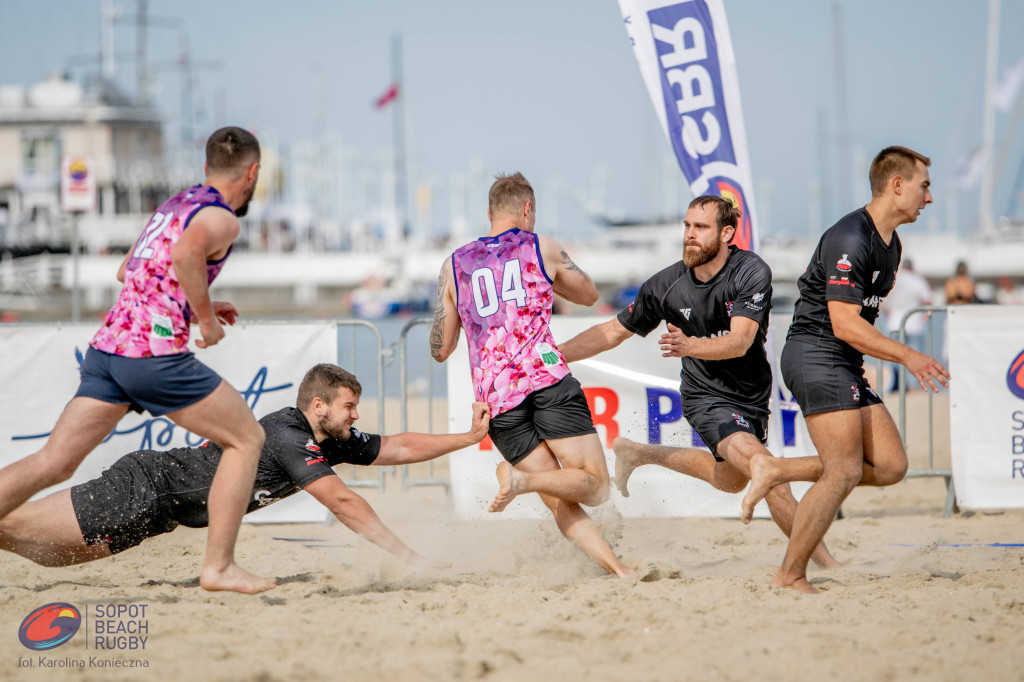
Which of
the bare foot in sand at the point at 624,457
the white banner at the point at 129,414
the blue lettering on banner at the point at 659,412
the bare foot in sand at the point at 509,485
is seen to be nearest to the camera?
the bare foot in sand at the point at 509,485

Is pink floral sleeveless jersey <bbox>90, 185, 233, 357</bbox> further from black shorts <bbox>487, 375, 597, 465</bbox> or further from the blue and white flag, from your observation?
the blue and white flag

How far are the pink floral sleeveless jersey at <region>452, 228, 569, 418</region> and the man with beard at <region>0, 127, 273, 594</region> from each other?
1.14 meters

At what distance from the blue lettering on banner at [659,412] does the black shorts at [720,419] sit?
171cm

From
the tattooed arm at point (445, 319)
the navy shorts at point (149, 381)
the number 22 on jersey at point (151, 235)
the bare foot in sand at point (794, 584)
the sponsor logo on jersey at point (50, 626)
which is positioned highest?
the number 22 on jersey at point (151, 235)

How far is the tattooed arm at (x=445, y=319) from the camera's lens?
4.51m

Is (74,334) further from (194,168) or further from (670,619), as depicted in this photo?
(194,168)

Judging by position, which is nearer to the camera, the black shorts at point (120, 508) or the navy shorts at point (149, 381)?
the navy shorts at point (149, 381)

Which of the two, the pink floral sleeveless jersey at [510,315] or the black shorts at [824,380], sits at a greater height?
the pink floral sleeveless jersey at [510,315]

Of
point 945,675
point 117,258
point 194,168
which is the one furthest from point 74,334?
point 194,168

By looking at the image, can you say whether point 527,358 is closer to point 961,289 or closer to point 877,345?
point 877,345

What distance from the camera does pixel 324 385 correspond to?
4.54 metres

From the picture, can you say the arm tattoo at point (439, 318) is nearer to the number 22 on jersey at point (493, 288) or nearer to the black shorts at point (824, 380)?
the number 22 on jersey at point (493, 288)

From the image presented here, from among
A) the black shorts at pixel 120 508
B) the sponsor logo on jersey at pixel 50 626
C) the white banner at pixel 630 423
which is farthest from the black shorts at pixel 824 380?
the sponsor logo on jersey at pixel 50 626

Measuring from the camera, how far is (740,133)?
6277mm
